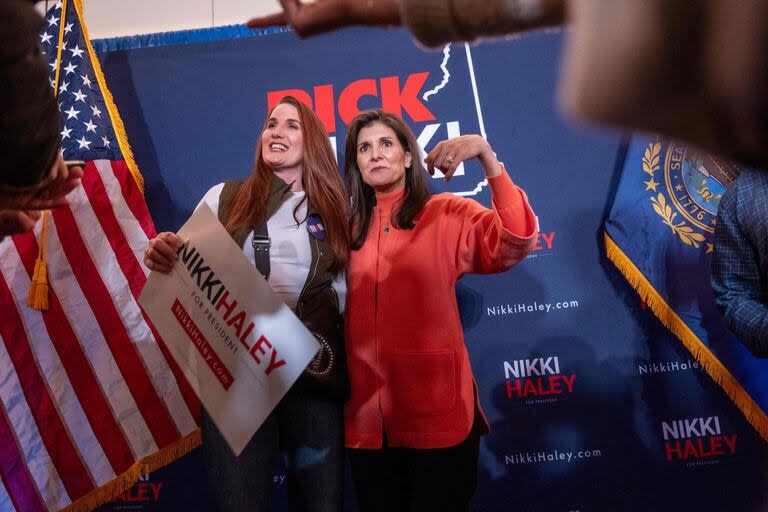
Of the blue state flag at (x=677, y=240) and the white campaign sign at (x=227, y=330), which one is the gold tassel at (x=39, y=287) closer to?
the white campaign sign at (x=227, y=330)

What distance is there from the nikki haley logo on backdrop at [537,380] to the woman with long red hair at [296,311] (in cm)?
88

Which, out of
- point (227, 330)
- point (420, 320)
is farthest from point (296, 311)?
point (420, 320)

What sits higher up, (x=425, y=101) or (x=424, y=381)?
(x=425, y=101)

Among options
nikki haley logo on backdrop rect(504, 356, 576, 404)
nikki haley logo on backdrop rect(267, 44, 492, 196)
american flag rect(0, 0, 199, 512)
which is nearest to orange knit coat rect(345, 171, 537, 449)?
nikki haley logo on backdrop rect(504, 356, 576, 404)

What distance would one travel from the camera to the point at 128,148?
101 inches

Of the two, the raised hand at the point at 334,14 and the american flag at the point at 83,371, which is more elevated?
the raised hand at the point at 334,14

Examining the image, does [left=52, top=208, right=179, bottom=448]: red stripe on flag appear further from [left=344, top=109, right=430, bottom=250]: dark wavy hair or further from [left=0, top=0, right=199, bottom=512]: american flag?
[left=344, top=109, right=430, bottom=250]: dark wavy hair

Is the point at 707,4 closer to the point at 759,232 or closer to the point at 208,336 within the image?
the point at 208,336

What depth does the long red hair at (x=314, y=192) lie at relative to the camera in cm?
179

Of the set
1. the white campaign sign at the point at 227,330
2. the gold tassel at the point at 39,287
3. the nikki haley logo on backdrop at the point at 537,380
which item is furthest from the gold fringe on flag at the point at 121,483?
the nikki haley logo on backdrop at the point at 537,380

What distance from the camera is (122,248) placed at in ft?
7.97

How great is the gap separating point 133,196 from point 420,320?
1338 mm

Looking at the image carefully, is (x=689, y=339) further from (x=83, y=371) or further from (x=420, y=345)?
(x=83, y=371)

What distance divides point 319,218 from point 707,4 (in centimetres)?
150
